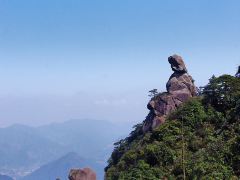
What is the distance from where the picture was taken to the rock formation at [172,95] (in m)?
52.4

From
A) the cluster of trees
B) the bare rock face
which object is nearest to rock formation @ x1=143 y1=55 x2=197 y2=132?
the cluster of trees

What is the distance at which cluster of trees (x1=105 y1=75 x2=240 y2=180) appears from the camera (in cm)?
3238

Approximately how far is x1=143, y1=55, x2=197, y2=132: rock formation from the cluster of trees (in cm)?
561

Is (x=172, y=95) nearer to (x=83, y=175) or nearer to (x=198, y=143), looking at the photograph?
(x=198, y=143)

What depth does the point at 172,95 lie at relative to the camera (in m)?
53.8

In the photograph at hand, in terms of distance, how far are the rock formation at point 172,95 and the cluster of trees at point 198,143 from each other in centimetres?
561

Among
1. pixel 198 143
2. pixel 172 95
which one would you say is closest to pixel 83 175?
pixel 198 143

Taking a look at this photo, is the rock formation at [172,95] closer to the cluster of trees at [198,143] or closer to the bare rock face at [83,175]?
the cluster of trees at [198,143]

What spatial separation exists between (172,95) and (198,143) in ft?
51.0

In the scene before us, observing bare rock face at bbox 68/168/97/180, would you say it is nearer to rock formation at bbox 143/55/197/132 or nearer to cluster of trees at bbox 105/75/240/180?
cluster of trees at bbox 105/75/240/180

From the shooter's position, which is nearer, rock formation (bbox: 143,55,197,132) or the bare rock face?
the bare rock face

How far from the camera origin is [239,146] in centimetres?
3319

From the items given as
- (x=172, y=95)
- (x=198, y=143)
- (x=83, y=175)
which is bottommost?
(x=83, y=175)

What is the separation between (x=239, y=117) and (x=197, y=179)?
489 inches
